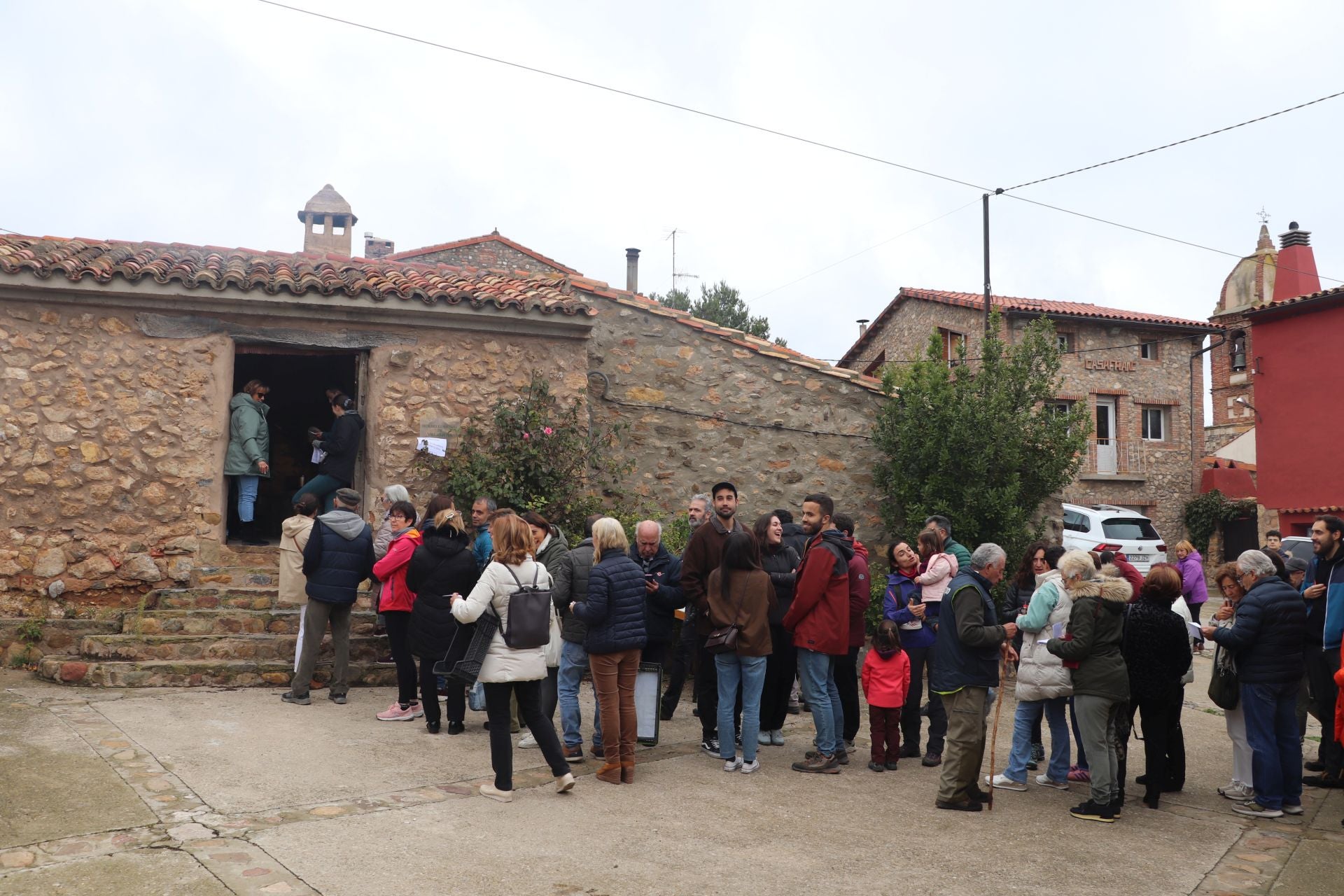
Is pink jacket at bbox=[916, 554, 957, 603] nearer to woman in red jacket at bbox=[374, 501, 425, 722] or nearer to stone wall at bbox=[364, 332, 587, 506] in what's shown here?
woman in red jacket at bbox=[374, 501, 425, 722]

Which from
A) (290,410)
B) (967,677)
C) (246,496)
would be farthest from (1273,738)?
(290,410)

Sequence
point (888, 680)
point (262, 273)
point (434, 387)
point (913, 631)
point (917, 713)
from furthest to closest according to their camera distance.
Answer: point (434, 387)
point (262, 273)
point (917, 713)
point (913, 631)
point (888, 680)

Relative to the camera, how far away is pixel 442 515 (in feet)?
23.0

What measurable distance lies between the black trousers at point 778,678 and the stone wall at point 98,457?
538cm

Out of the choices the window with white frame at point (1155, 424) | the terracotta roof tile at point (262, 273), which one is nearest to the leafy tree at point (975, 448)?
the terracotta roof tile at point (262, 273)

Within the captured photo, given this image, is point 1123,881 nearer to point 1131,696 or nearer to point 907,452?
point 1131,696

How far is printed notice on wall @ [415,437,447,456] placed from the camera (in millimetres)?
9906

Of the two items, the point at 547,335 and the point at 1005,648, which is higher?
the point at 547,335

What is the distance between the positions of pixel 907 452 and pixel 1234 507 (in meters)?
18.1

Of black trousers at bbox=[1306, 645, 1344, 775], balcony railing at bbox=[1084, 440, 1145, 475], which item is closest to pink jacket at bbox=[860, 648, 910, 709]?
black trousers at bbox=[1306, 645, 1344, 775]

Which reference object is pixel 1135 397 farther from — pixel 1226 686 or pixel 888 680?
pixel 888 680

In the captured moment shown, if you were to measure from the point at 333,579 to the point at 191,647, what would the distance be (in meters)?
1.65

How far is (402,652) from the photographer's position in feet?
24.2

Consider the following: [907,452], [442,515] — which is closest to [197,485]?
[442,515]
